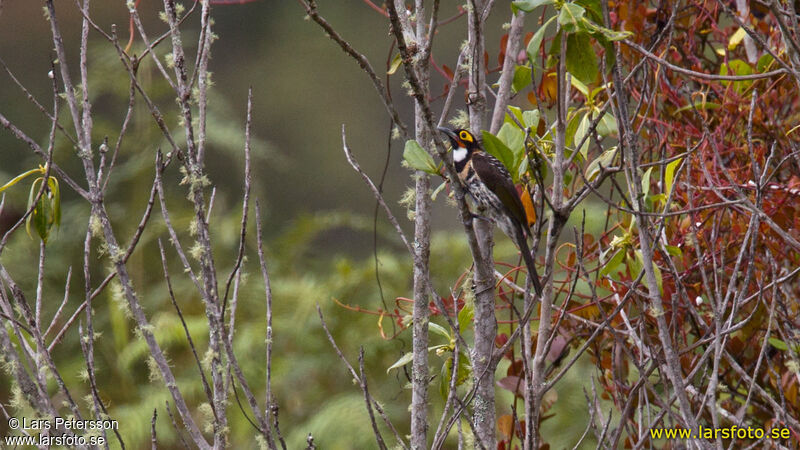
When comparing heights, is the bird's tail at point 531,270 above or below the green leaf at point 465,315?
above

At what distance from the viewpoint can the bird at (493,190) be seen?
4.92ft

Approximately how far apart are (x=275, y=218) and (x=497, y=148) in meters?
4.52

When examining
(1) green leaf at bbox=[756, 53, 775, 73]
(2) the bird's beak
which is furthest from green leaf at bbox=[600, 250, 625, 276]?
(1) green leaf at bbox=[756, 53, 775, 73]

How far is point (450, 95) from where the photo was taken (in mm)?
1191

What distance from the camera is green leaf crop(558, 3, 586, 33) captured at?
973 millimetres

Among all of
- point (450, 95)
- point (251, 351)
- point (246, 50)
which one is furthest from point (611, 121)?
point (246, 50)

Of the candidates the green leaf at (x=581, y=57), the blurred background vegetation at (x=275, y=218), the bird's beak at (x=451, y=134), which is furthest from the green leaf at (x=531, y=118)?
the blurred background vegetation at (x=275, y=218)

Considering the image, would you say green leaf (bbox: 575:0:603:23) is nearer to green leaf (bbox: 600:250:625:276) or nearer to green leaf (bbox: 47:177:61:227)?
green leaf (bbox: 600:250:625:276)

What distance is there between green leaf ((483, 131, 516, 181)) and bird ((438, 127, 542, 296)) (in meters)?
0.28

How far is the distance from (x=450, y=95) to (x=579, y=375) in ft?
8.05

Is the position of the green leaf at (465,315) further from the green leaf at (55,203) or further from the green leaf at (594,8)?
the green leaf at (55,203)

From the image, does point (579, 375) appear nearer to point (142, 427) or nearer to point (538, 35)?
point (142, 427)

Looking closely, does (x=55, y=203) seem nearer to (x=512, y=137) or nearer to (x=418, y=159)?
(x=418, y=159)

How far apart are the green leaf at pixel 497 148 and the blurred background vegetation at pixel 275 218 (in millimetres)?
1944
